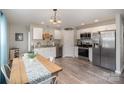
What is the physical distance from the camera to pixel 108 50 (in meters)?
4.00

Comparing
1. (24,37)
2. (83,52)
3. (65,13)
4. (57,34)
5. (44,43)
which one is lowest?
(83,52)

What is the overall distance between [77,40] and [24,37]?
3553 mm

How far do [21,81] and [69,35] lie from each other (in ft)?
20.2

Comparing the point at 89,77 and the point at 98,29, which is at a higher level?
the point at 98,29

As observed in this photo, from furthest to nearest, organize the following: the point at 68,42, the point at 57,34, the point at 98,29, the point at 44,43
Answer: the point at 57,34
the point at 68,42
the point at 44,43
the point at 98,29

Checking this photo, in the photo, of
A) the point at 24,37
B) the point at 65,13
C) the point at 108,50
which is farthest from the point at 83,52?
the point at 24,37

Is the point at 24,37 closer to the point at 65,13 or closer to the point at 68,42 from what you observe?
the point at 68,42

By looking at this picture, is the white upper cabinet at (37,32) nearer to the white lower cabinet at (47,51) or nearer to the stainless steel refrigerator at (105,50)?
the white lower cabinet at (47,51)

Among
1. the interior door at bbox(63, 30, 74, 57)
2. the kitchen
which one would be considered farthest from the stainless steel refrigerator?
the interior door at bbox(63, 30, 74, 57)

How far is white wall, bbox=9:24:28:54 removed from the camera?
6.22 metres

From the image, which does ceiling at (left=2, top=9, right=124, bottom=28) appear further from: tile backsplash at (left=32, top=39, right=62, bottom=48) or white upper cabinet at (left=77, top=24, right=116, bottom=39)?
tile backsplash at (left=32, top=39, right=62, bottom=48)

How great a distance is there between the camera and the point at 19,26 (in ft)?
21.3

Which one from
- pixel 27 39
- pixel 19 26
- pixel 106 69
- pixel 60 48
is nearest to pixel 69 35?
pixel 60 48
